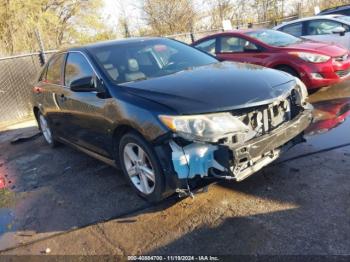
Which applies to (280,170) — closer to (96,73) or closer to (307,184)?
(307,184)

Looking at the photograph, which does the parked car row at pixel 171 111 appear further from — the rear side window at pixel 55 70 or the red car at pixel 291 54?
the red car at pixel 291 54

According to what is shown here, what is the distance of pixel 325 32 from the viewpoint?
989 centimetres

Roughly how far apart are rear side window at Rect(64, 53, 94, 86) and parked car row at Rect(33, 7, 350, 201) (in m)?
0.01

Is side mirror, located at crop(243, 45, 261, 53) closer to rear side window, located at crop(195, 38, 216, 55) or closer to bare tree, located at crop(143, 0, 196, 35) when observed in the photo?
rear side window, located at crop(195, 38, 216, 55)

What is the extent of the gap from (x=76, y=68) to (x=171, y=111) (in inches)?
→ 81.7

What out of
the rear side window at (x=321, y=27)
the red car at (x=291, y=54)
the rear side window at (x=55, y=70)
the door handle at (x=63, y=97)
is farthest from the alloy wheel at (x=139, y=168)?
the rear side window at (x=321, y=27)

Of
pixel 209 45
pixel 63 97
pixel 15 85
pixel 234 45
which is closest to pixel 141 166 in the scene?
pixel 63 97

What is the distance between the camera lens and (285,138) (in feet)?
12.2

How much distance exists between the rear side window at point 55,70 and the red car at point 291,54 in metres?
2.87

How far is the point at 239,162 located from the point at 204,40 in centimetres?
628

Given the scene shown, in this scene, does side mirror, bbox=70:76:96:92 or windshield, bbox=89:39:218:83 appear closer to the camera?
side mirror, bbox=70:76:96:92

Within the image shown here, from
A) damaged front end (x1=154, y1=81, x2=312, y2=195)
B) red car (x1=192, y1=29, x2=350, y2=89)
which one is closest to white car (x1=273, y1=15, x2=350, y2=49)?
red car (x1=192, y1=29, x2=350, y2=89)

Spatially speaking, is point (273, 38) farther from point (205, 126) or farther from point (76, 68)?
point (205, 126)

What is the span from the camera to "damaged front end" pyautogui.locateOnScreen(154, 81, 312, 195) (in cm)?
331
